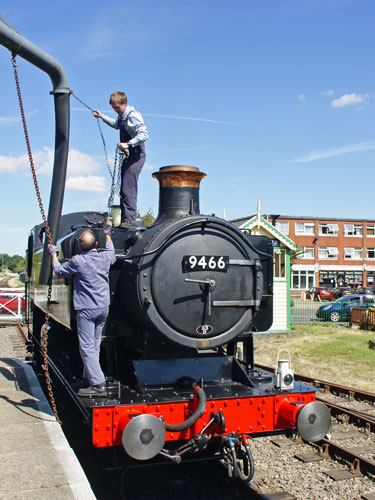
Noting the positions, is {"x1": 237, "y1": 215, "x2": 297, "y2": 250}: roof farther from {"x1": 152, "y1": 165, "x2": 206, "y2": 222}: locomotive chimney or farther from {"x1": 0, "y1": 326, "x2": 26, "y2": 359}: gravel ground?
{"x1": 152, "y1": 165, "x2": 206, "y2": 222}: locomotive chimney

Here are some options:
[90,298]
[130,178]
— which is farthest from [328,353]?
[90,298]

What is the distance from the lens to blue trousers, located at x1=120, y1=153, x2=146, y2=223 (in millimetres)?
5285

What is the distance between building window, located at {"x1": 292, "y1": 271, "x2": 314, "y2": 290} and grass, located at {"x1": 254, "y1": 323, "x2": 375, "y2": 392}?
2978 cm

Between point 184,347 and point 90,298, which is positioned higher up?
point 90,298

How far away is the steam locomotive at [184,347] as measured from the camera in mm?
3967

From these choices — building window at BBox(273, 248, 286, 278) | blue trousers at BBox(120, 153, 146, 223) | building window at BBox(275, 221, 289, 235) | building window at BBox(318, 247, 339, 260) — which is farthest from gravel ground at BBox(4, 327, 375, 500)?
building window at BBox(318, 247, 339, 260)

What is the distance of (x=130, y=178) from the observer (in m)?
5.37

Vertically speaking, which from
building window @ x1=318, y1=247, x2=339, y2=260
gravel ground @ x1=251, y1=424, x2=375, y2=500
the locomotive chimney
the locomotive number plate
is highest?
building window @ x1=318, y1=247, x2=339, y2=260

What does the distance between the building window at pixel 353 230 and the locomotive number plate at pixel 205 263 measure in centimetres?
4744

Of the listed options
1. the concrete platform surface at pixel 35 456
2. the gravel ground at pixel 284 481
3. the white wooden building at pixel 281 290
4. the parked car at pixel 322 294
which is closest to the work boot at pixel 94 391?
the concrete platform surface at pixel 35 456

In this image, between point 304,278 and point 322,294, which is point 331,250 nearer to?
point 304,278

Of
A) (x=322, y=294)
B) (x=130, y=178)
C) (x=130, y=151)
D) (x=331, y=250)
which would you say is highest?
(x=331, y=250)

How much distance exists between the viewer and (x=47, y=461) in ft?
12.6

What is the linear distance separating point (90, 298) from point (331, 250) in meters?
46.7
